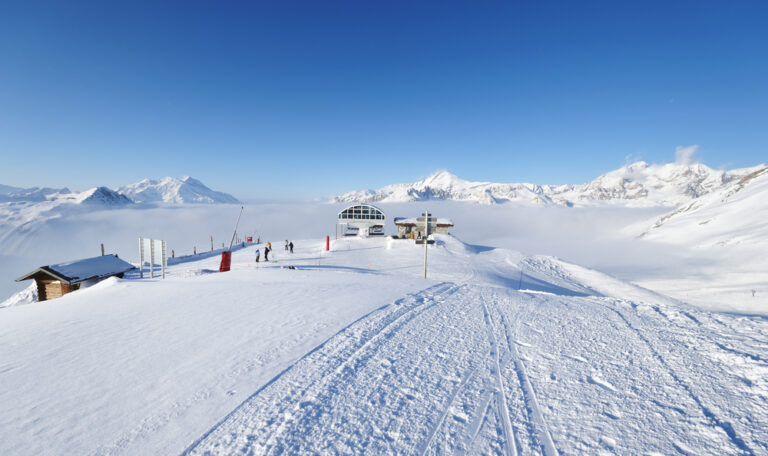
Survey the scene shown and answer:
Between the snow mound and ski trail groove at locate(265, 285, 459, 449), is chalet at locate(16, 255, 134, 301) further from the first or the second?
ski trail groove at locate(265, 285, 459, 449)

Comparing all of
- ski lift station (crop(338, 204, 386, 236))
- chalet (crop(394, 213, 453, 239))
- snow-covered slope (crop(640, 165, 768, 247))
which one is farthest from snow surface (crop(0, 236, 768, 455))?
snow-covered slope (crop(640, 165, 768, 247))

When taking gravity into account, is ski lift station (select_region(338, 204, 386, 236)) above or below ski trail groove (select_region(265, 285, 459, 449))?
above

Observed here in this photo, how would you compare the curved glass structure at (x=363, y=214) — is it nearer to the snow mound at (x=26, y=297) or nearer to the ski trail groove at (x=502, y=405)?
the snow mound at (x=26, y=297)

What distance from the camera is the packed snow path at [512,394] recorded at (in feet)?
11.0

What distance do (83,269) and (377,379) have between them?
95.3 ft

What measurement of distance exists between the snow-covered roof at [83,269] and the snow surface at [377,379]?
52.1 feet

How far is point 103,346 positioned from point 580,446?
8.62 m

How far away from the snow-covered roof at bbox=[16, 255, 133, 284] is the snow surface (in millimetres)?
15868

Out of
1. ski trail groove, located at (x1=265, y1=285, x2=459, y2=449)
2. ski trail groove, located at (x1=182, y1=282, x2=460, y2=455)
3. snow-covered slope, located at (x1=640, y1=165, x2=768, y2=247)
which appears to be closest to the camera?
ski trail groove, located at (x1=265, y1=285, x2=459, y2=449)

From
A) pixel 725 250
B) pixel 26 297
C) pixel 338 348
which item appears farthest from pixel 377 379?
pixel 725 250

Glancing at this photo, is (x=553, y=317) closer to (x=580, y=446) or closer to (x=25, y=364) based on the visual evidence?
(x=580, y=446)

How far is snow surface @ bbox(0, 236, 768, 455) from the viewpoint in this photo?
3391 mm

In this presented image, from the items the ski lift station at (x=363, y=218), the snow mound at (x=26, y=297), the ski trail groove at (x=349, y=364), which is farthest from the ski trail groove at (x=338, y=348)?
the snow mound at (x=26, y=297)

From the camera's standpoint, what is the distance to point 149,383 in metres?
4.51
